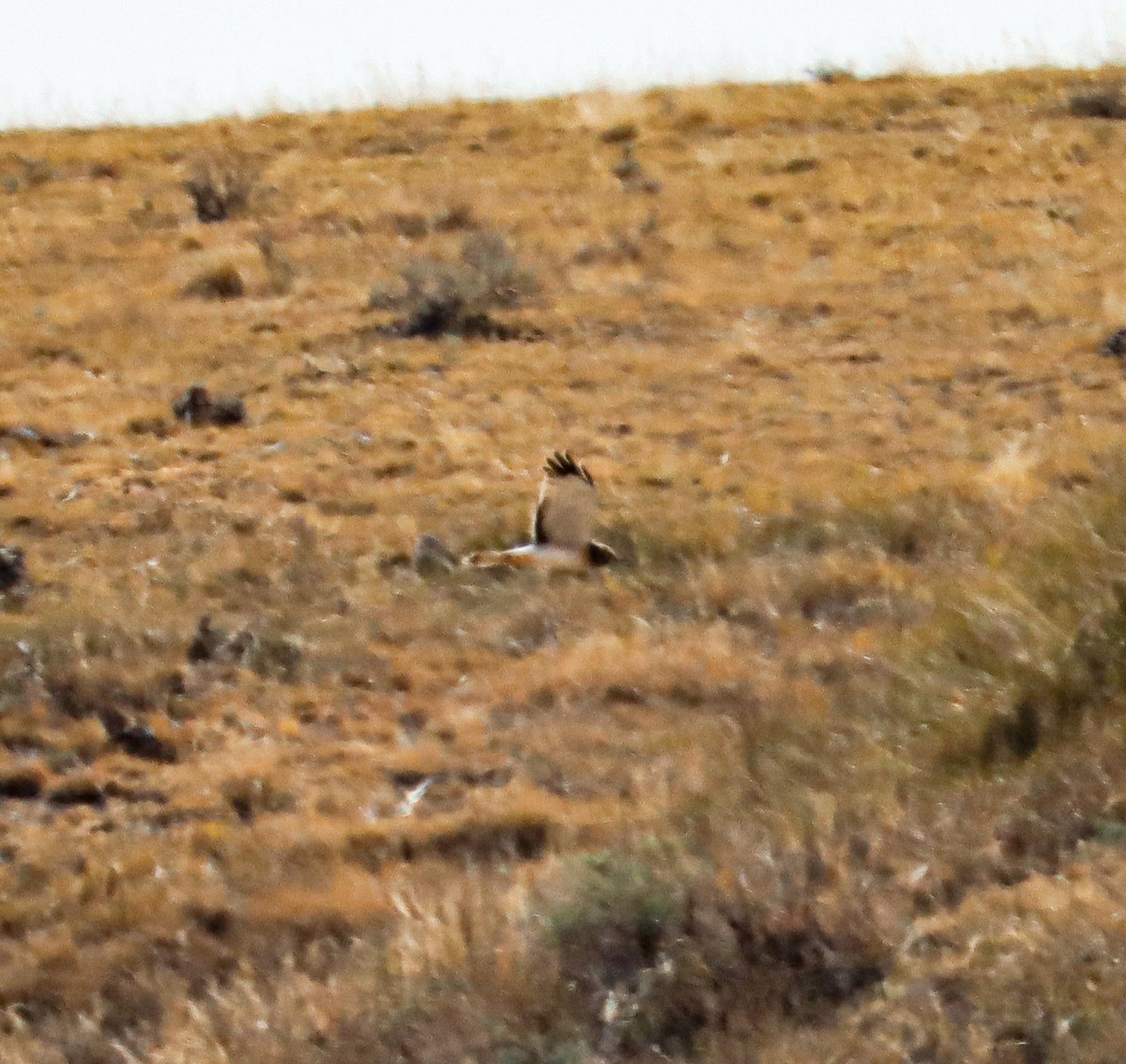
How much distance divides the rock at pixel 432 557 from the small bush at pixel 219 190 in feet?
27.3

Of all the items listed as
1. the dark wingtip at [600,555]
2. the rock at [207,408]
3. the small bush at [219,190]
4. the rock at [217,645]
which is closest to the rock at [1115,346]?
the dark wingtip at [600,555]

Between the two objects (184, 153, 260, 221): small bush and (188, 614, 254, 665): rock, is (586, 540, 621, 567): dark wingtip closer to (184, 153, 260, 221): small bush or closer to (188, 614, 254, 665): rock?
(188, 614, 254, 665): rock

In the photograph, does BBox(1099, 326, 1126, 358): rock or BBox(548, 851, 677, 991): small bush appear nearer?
BBox(548, 851, 677, 991): small bush

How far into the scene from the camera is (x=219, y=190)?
15750 millimetres

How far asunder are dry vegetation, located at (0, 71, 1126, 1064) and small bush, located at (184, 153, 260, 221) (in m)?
0.08

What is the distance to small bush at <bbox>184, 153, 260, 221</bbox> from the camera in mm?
15695

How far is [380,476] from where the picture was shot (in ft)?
31.9

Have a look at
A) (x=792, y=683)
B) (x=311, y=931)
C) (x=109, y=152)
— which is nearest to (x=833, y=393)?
(x=792, y=683)

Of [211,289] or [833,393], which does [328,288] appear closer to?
[211,289]

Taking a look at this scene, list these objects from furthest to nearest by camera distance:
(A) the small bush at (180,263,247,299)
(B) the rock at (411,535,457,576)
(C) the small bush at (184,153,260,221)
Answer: (C) the small bush at (184,153,260,221), (A) the small bush at (180,263,247,299), (B) the rock at (411,535,457,576)

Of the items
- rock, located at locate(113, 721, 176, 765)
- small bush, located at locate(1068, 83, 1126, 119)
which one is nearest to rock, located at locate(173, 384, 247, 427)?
rock, located at locate(113, 721, 176, 765)

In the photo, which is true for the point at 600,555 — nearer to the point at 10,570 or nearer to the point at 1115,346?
the point at 10,570

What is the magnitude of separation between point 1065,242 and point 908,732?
9.50 meters

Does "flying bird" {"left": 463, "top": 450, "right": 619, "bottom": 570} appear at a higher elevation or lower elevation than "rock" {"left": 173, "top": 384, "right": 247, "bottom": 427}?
lower
